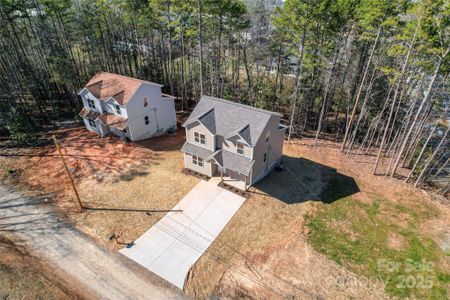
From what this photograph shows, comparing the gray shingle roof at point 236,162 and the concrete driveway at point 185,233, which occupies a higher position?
the gray shingle roof at point 236,162

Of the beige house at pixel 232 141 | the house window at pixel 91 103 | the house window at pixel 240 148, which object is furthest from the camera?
the house window at pixel 91 103

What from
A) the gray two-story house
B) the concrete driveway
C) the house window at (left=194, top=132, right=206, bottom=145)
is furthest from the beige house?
the gray two-story house

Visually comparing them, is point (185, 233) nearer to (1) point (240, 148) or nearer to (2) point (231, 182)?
(2) point (231, 182)

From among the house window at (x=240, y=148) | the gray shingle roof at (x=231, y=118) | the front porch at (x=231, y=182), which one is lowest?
the front porch at (x=231, y=182)

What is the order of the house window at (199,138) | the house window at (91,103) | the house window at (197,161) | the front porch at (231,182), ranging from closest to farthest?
the front porch at (231,182), the house window at (199,138), the house window at (197,161), the house window at (91,103)

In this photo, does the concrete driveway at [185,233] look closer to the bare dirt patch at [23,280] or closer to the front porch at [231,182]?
the front porch at [231,182]

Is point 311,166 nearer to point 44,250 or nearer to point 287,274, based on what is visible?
point 287,274

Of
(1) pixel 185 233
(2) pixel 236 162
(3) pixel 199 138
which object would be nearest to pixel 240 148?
(2) pixel 236 162

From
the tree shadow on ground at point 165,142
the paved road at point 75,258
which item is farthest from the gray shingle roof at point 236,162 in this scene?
the paved road at point 75,258
